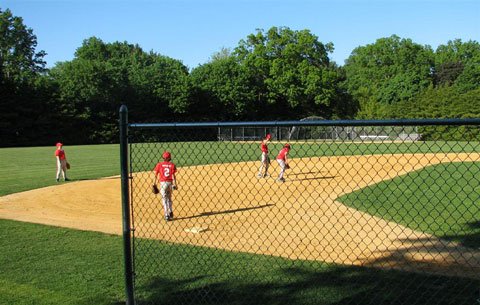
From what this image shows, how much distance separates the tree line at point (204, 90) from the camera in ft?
176

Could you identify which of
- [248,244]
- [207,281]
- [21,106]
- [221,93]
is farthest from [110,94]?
[207,281]

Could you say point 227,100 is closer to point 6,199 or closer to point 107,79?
point 107,79

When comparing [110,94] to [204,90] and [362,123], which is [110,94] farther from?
[362,123]

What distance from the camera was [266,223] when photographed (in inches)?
390

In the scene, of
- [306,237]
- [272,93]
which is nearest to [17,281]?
[306,237]

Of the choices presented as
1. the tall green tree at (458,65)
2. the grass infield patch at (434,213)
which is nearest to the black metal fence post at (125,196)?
the grass infield patch at (434,213)

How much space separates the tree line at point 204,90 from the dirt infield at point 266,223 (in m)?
41.2

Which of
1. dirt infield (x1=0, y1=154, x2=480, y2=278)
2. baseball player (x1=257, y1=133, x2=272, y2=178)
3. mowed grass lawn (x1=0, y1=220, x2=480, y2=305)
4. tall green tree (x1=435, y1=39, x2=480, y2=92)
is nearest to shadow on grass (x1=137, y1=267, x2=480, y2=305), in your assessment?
mowed grass lawn (x1=0, y1=220, x2=480, y2=305)

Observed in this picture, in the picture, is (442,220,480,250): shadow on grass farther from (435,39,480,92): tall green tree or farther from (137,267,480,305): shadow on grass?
(435,39,480,92): tall green tree

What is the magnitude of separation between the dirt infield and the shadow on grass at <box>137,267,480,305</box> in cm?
62

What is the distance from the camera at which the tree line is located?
5356cm

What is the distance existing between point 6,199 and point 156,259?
8.27m

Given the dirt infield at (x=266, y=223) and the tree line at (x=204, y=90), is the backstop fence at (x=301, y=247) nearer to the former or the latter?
the dirt infield at (x=266, y=223)

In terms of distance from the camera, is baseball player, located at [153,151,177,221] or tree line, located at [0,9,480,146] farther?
tree line, located at [0,9,480,146]
